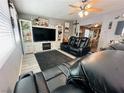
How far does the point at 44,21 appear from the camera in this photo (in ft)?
16.0

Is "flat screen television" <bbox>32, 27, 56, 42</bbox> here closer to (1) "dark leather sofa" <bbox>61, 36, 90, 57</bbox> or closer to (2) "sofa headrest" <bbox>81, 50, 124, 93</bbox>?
(1) "dark leather sofa" <bbox>61, 36, 90, 57</bbox>

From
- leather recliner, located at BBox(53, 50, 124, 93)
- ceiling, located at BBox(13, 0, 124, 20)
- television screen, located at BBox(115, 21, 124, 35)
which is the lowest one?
leather recliner, located at BBox(53, 50, 124, 93)

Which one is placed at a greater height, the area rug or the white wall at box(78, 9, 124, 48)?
the white wall at box(78, 9, 124, 48)

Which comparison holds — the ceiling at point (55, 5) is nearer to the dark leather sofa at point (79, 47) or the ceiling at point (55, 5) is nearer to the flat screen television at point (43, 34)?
the flat screen television at point (43, 34)

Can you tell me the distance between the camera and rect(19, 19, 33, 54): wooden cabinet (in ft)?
12.2

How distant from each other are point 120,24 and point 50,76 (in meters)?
3.96

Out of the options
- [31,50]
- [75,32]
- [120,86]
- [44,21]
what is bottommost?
[31,50]

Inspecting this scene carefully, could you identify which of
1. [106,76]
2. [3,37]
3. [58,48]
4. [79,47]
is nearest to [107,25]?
[79,47]

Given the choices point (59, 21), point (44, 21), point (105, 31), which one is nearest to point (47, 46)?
point (44, 21)

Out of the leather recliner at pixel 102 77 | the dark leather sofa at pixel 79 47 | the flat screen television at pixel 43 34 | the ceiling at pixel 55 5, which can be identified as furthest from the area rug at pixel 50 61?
the ceiling at pixel 55 5

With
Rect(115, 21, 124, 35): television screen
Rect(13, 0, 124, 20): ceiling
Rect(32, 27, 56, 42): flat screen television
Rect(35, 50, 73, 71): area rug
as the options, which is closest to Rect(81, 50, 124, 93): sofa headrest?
Rect(35, 50, 73, 71): area rug

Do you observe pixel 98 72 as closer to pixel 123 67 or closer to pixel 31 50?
pixel 123 67

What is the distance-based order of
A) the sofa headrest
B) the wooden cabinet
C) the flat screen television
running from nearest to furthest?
the sofa headrest
the wooden cabinet
the flat screen television

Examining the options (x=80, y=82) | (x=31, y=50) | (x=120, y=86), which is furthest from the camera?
(x=31, y=50)
